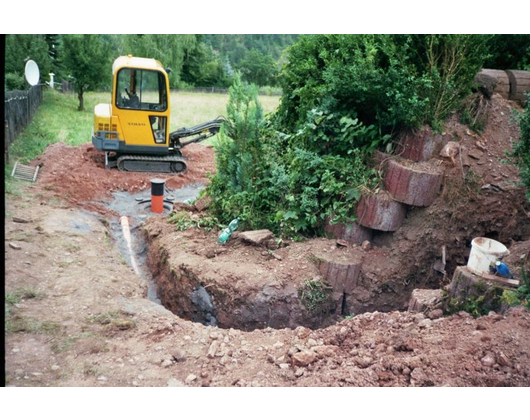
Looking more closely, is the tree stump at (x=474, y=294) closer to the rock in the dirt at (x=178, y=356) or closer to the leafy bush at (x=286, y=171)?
the leafy bush at (x=286, y=171)

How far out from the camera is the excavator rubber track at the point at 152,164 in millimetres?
12328

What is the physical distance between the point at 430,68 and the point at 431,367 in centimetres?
512

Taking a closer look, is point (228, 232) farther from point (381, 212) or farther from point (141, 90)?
point (141, 90)

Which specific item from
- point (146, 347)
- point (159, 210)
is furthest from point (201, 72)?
point (146, 347)

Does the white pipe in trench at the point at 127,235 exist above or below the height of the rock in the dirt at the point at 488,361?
below

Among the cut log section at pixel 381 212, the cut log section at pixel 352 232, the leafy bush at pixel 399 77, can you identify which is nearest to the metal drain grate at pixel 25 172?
the leafy bush at pixel 399 77

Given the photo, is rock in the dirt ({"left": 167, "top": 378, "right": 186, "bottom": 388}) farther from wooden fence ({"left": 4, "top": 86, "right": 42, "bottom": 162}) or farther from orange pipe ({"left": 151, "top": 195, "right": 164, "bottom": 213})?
wooden fence ({"left": 4, "top": 86, "right": 42, "bottom": 162})

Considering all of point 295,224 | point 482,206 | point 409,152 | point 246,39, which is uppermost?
point 246,39

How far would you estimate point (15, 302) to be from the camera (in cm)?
516

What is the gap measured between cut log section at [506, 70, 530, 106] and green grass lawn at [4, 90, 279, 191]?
7.71 meters

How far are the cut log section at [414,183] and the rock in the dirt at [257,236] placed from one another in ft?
6.37

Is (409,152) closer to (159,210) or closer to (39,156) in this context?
(159,210)

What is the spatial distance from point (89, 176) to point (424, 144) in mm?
8004

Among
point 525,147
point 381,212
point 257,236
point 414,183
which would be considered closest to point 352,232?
point 381,212
